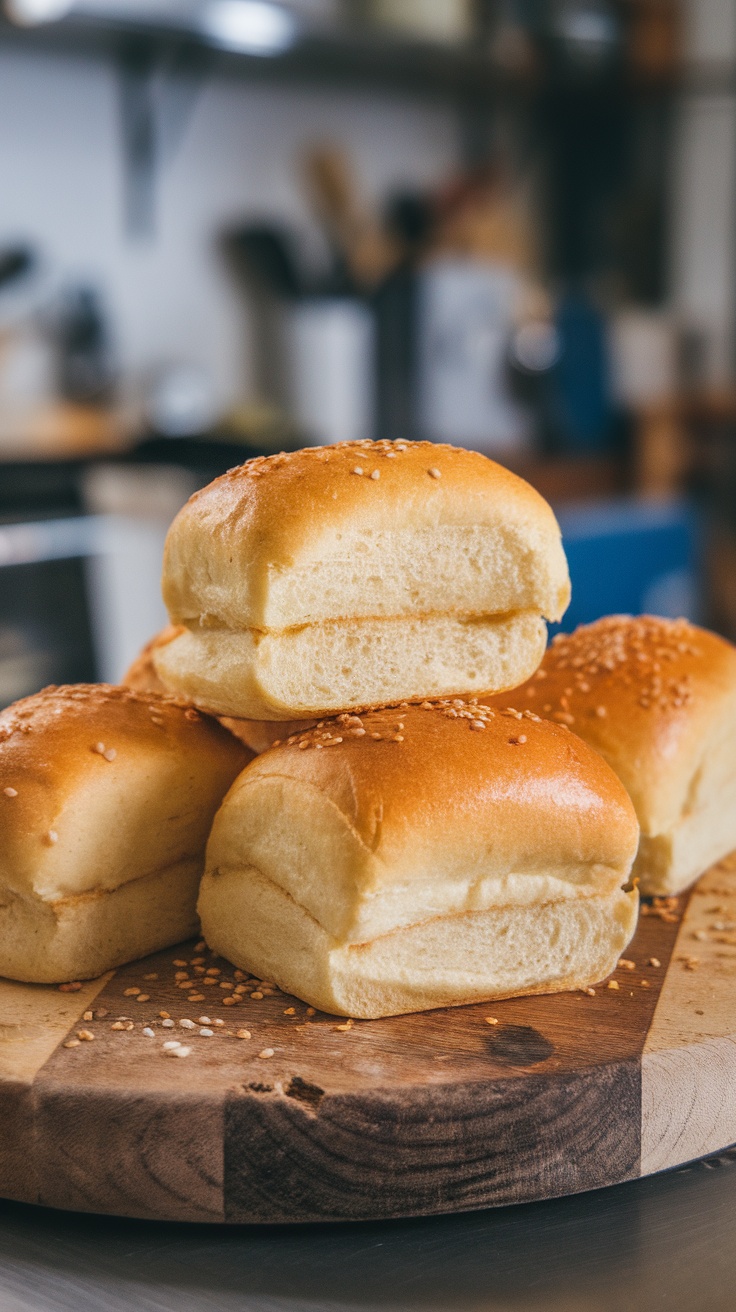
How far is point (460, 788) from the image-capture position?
42.5 inches

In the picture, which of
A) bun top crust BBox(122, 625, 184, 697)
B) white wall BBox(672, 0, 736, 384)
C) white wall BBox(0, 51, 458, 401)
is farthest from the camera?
white wall BBox(672, 0, 736, 384)

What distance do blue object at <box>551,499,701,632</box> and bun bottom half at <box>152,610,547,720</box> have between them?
75.7 inches

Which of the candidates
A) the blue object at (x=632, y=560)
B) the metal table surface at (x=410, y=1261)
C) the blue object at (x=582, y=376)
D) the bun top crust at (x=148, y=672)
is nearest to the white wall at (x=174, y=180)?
the blue object at (x=582, y=376)

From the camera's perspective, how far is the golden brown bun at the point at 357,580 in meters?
1.15

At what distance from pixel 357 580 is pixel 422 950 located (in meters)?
0.34

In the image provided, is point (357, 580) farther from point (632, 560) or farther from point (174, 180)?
point (174, 180)

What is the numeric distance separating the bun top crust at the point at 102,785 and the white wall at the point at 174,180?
2990 millimetres

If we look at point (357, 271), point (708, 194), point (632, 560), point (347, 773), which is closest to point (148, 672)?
point (347, 773)

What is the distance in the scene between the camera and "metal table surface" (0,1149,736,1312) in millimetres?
818

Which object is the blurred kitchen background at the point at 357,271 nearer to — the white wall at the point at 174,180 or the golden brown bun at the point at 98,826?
the white wall at the point at 174,180

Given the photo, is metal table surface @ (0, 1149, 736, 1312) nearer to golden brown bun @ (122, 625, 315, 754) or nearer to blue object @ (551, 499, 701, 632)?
golden brown bun @ (122, 625, 315, 754)

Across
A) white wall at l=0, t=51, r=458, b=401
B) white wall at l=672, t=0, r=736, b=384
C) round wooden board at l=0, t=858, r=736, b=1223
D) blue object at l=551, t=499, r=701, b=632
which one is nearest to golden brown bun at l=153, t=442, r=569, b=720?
round wooden board at l=0, t=858, r=736, b=1223

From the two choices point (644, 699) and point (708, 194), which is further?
point (708, 194)

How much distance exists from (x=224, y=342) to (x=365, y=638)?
136 inches
